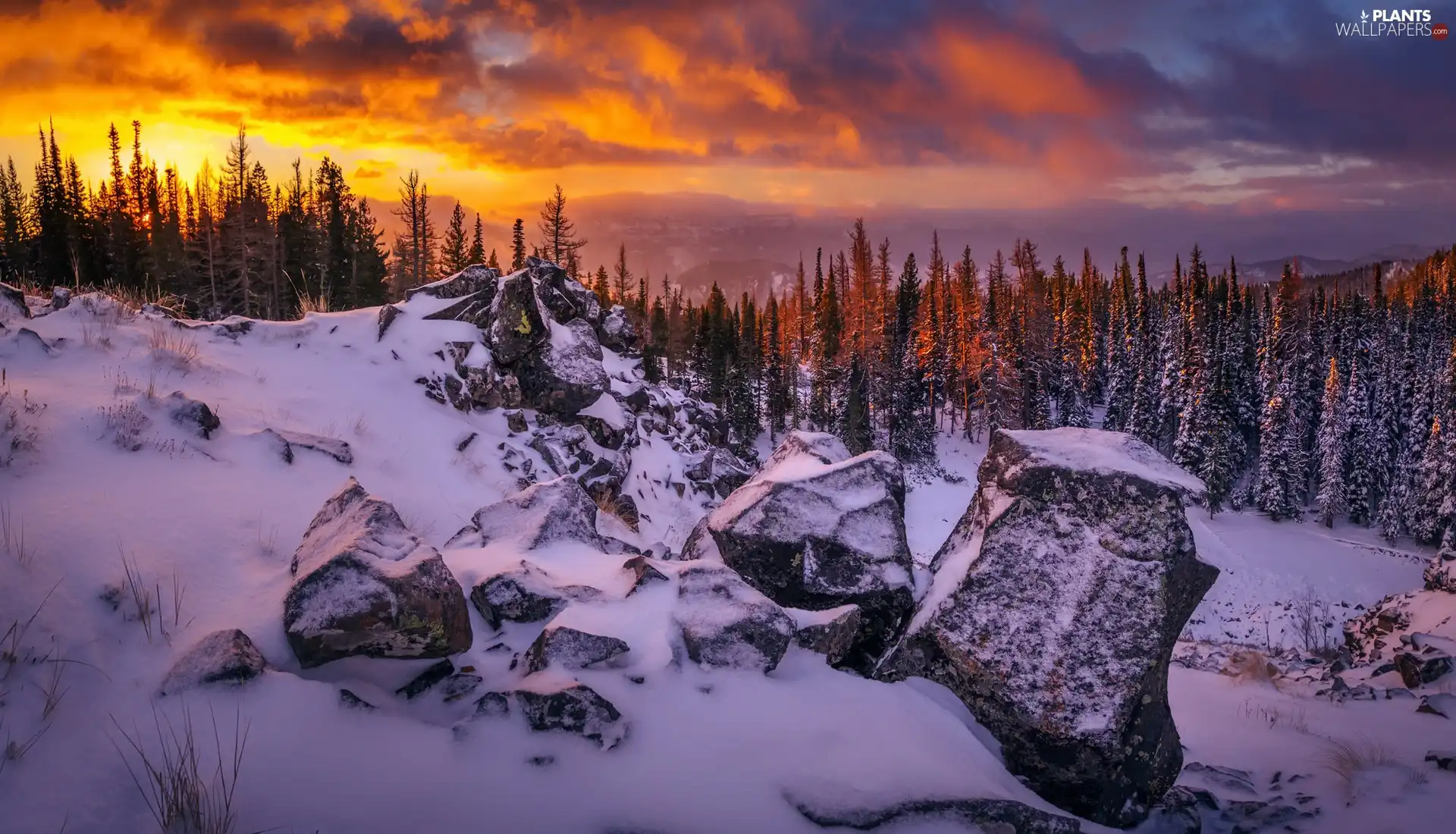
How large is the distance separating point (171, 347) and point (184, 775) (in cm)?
774

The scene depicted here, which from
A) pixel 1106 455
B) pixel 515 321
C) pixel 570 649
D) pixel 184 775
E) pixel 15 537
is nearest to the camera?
pixel 184 775

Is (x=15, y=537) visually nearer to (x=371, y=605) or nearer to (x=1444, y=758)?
(x=371, y=605)

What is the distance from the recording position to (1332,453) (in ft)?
173

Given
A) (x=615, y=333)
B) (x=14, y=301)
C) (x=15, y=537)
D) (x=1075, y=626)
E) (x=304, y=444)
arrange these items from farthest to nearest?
(x=615, y=333), (x=14, y=301), (x=304, y=444), (x=1075, y=626), (x=15, y=537)

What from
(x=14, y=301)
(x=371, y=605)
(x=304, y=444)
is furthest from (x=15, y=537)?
(x=14, y=301)

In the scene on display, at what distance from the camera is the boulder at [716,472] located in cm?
2206

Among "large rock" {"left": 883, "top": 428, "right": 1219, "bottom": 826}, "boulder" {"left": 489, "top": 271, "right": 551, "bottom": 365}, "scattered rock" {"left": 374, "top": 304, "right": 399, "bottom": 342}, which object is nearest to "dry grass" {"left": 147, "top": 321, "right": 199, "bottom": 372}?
"scattered rock" {"left": 374, "top": 304, "right": 399, "bottom": 342}

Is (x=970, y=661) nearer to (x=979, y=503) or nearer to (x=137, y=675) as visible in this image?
(x=979, y=503)

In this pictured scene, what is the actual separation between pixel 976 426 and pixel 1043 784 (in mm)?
56094

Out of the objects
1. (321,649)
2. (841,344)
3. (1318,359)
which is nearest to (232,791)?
(321,649)

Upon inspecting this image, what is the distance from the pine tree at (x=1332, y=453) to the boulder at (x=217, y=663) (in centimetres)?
7001

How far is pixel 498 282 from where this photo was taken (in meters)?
15.0

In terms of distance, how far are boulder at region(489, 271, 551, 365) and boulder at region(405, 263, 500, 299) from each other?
784 mm

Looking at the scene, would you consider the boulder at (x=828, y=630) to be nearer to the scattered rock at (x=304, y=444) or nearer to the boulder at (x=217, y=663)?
the boulder at (x=217, y=663)
